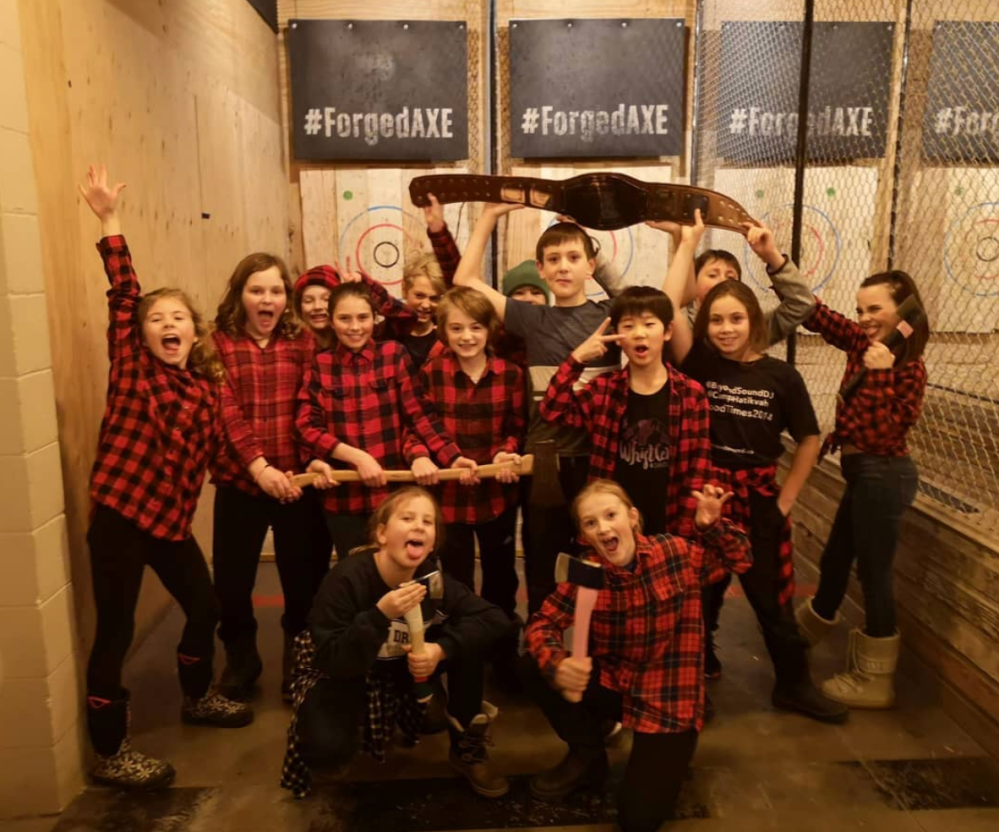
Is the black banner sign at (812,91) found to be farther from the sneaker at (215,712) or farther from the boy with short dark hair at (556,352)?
the sneaker at (215,712)

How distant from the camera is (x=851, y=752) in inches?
93.0

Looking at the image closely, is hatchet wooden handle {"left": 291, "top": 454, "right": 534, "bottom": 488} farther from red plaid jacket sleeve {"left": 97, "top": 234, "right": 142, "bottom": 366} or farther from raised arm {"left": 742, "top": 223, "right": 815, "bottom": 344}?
raised arm {"left": 742, "top": 223, "right": 815, "bottom": 344}

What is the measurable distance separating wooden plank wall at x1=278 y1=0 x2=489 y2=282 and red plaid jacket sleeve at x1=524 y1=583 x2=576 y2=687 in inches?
149

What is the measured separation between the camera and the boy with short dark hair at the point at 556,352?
8.19ft

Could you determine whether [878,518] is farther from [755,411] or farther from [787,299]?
[787,299]

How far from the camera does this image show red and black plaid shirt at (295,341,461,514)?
252cm

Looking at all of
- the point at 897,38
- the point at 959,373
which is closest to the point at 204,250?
the point at 959,373

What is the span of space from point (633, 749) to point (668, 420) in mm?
835

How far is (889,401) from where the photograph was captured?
2473 millimetres

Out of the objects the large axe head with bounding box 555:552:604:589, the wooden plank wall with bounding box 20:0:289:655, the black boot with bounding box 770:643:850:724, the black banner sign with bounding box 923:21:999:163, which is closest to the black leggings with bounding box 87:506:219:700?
the wooden plank wall with bounding box 20:0:289:655

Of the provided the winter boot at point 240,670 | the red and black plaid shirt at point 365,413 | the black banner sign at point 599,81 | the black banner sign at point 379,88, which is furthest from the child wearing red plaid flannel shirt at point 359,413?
the black banner sign at point 599,81

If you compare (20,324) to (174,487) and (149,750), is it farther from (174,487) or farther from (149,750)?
(149,750)

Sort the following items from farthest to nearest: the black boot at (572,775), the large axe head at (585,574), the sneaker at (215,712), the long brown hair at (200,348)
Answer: the sneaker at (215,712) < the long brown hair at (200,348) < the black boot at (572,775) < the large axe head at (585,574)

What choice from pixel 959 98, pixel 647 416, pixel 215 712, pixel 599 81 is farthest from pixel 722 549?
pixel 959 98
